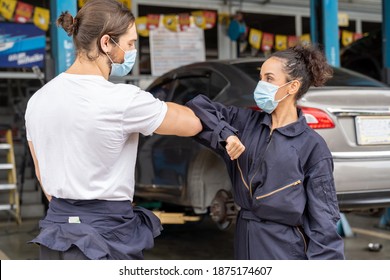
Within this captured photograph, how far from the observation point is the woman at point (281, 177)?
2.03m

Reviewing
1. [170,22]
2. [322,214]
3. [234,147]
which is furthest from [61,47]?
[170,22]

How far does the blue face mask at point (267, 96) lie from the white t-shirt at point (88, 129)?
24.4 inches

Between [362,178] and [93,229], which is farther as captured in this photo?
[362,178]

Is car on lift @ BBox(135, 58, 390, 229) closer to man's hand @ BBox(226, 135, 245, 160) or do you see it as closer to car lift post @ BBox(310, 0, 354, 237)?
car lift post @ BBox(310, 0, 354, 237)

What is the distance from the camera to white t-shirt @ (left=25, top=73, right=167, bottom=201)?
1.70m

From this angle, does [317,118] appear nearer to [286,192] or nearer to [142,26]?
[286,192]

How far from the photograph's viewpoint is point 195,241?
5.53 m

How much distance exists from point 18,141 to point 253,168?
7156 mm

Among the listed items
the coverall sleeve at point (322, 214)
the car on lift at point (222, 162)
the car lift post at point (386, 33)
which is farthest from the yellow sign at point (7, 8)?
the coverall sleeve at point (322, 214)

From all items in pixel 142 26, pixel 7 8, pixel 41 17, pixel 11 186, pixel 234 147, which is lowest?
pixel 11 186

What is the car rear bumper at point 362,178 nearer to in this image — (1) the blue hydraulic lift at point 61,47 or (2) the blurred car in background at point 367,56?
(1) the blue hydraulic lift at point 61,47

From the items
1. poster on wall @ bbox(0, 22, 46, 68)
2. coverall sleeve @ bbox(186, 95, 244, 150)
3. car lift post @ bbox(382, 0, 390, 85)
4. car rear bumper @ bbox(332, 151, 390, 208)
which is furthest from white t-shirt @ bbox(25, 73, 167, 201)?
poster on wall @ bbox(0, 22, 46, 68)

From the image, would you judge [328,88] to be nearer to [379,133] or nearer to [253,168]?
[379,133]

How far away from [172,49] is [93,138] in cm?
768
